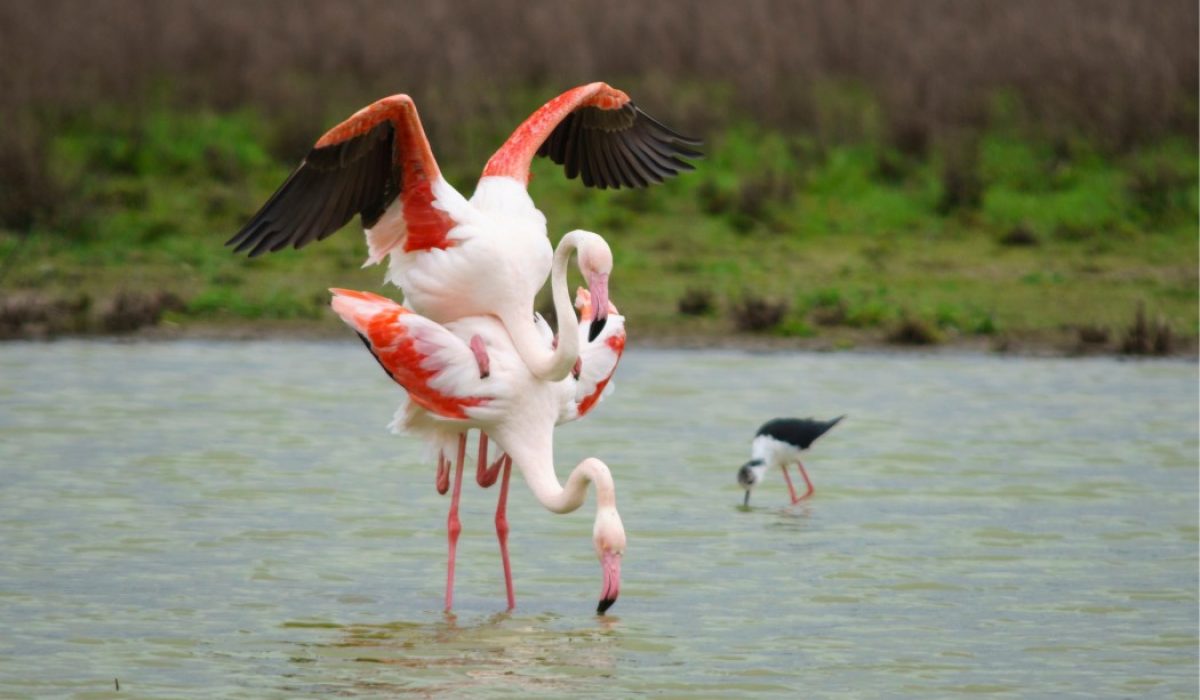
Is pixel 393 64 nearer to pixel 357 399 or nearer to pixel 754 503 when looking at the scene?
pixel 357 399

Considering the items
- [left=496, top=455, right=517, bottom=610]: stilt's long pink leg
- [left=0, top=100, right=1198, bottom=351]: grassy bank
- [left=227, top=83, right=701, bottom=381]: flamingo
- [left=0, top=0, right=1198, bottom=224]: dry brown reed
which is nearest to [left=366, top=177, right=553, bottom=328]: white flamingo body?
[left=227, top=83, right=701, bottom=381]: flamingo

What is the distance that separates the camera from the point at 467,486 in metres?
9.77

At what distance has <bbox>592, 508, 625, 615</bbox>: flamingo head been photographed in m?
6.41

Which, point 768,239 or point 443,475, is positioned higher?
point 768,239

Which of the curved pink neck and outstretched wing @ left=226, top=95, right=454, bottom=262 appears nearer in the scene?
outstretched wing @ left=226, top=95, right=454, bottom=262

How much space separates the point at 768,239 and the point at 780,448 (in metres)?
5.70

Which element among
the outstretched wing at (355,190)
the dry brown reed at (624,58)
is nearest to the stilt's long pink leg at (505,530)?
the outstretched wing at (355,190)

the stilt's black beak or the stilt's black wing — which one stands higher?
the stilt's black beak

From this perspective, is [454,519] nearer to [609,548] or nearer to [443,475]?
[443,475]

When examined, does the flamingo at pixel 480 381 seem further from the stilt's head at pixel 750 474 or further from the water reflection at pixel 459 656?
the stilt's head at pixel 750 474

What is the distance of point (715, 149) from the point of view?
54.6 ft

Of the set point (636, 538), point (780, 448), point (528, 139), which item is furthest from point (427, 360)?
point (780, 448)

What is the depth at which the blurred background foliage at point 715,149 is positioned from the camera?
44.1ft

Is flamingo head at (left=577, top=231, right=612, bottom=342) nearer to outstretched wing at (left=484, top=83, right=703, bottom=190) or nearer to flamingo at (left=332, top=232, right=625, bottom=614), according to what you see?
flamingo at (left=332, top=232, right=625, bottom=614)
